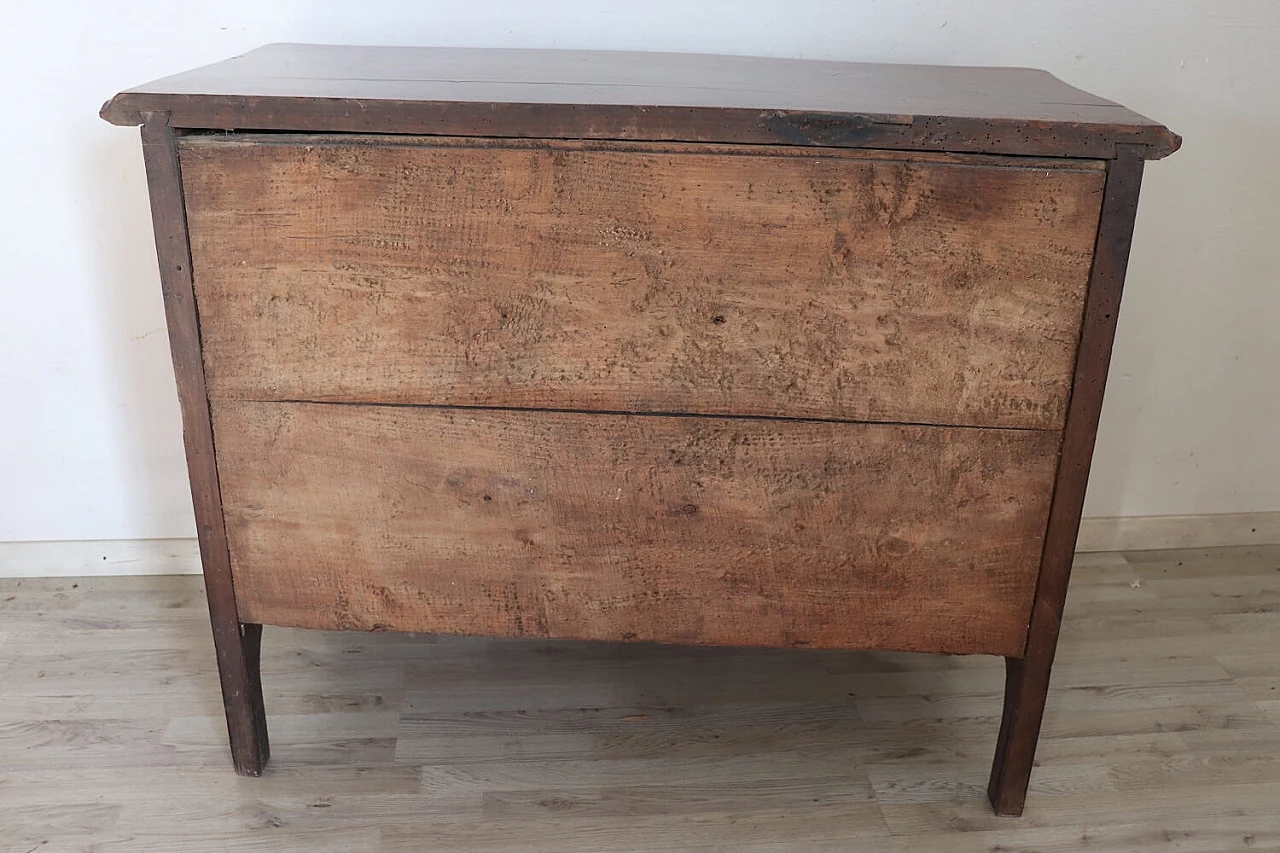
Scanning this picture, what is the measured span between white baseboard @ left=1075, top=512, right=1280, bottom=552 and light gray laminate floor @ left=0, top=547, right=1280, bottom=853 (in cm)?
17

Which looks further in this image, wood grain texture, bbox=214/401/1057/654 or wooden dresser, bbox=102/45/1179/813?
wood grain texture, bbox=214/401/1057/654

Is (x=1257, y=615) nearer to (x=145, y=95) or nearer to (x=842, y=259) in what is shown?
(x=842, y=259)

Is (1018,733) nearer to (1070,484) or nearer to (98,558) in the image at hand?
Result: (1070,484)

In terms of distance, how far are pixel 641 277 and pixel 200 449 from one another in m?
0.51

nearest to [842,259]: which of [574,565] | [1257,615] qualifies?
[574,565]

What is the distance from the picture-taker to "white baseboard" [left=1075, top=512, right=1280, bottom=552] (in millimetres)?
1886

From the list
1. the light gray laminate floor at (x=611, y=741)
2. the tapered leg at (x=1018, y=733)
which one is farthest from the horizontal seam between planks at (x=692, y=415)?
the light gray laminate floor at (x=611, y=741)

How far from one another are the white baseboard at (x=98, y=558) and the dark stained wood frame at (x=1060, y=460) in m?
0.54

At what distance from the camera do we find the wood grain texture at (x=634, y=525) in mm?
1131

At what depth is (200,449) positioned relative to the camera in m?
1.16

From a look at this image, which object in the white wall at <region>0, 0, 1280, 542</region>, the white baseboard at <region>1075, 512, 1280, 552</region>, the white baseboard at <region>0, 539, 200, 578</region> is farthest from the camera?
the white baseboard at <region>1075, 512, 1280, 552</region>

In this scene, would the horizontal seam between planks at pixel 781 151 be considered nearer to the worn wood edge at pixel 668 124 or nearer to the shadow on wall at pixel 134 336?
the worn wood edge at pixel 668 124

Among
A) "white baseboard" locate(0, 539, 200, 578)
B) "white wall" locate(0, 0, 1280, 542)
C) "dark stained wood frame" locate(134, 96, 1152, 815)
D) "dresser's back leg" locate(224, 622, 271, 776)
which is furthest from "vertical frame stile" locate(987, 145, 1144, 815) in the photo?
"white baseboard" locate(0, 539, 200, 578)

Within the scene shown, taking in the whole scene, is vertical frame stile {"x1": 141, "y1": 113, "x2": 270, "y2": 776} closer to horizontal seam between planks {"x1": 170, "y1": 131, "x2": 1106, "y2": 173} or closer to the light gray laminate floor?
the light gray laminate floor
